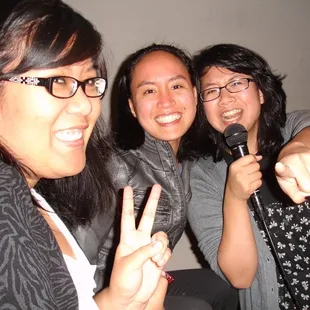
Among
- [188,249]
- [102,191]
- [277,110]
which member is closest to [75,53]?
[102,191]

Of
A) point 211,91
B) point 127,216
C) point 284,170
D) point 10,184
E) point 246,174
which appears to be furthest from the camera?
point 211,91

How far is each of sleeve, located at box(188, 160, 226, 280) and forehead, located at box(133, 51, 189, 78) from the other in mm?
559

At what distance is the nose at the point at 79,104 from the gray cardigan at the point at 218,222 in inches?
39.1

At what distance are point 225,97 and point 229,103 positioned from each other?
0.04m

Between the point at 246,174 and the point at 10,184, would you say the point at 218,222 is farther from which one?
the point at 10,184

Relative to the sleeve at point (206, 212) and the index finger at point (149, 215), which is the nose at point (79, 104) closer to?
the index finger at point (149, 215)

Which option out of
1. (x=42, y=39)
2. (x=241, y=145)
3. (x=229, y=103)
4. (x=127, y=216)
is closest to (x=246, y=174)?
(x=241, y=145)

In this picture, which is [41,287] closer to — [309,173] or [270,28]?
[309,173]

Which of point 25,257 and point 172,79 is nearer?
point 25,257

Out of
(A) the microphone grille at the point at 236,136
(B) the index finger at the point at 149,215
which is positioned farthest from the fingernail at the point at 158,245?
(A) the microphone grille at the point at 236,136

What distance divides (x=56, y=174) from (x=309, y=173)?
0.70 metres

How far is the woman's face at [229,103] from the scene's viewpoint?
175 cm

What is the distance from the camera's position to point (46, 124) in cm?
91

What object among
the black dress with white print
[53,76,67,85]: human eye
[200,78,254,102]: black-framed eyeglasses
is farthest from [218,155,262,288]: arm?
[53,76,67,85]: human eye
